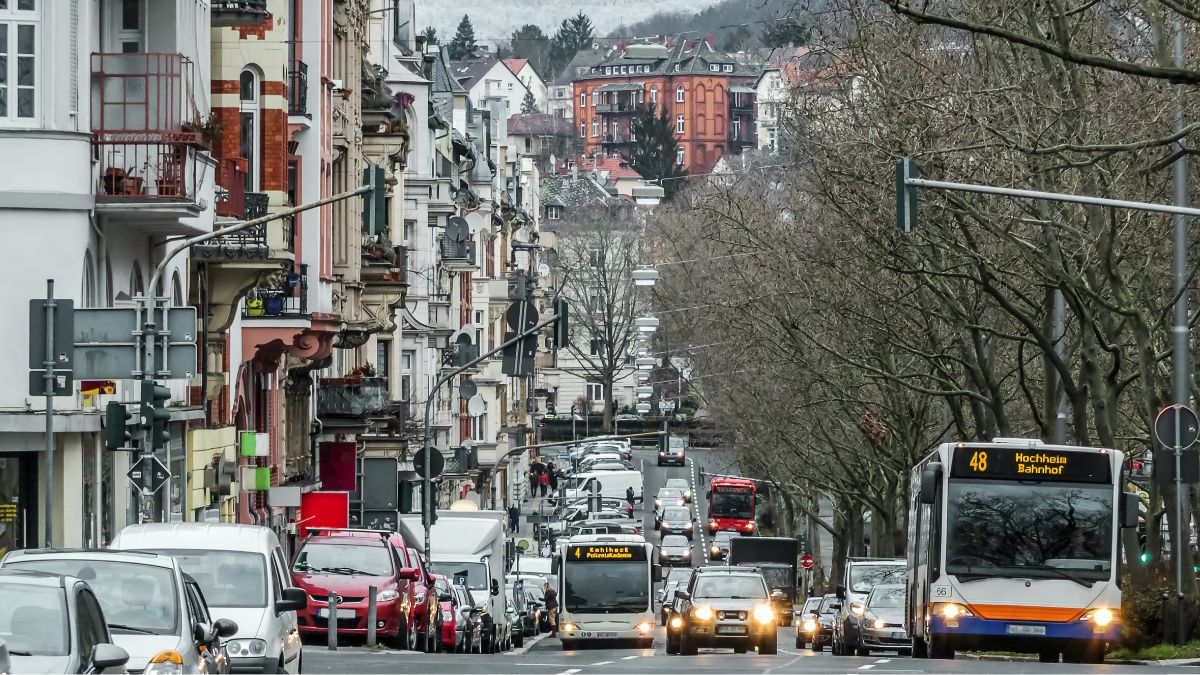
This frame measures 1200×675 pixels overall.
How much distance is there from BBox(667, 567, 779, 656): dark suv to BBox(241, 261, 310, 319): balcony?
8947 mm

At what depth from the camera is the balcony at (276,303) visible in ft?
139

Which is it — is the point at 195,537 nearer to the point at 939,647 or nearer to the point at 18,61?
the point at 18,61

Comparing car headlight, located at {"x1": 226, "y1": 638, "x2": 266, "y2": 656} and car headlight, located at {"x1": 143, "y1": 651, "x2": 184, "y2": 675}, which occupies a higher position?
car headlight, located at {"x1": 143, "y1": 651, "x2": 184, "y2": 675}

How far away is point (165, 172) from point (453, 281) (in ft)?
192

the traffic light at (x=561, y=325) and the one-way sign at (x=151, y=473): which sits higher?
the traffic light at (x=561, y=325)

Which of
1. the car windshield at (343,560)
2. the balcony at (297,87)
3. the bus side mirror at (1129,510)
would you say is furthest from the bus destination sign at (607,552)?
the bus side mirror at (1129,510)

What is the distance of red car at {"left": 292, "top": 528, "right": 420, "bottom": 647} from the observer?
99.8ft

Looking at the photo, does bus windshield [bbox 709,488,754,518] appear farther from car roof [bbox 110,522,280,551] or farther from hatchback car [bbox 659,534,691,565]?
car roof [bbox 110,522,280,551]

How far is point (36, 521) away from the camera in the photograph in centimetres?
2828

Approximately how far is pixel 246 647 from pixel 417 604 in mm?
13041

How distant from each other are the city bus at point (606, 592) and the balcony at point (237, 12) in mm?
16146

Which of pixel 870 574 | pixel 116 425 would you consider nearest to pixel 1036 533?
pixel 116 425

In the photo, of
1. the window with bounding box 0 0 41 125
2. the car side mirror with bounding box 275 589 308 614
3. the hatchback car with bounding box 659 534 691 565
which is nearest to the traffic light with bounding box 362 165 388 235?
the window with bounding box 0 0 41 125

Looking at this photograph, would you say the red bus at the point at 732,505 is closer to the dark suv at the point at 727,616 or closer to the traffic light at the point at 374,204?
the dark suv at the point at 727,616
